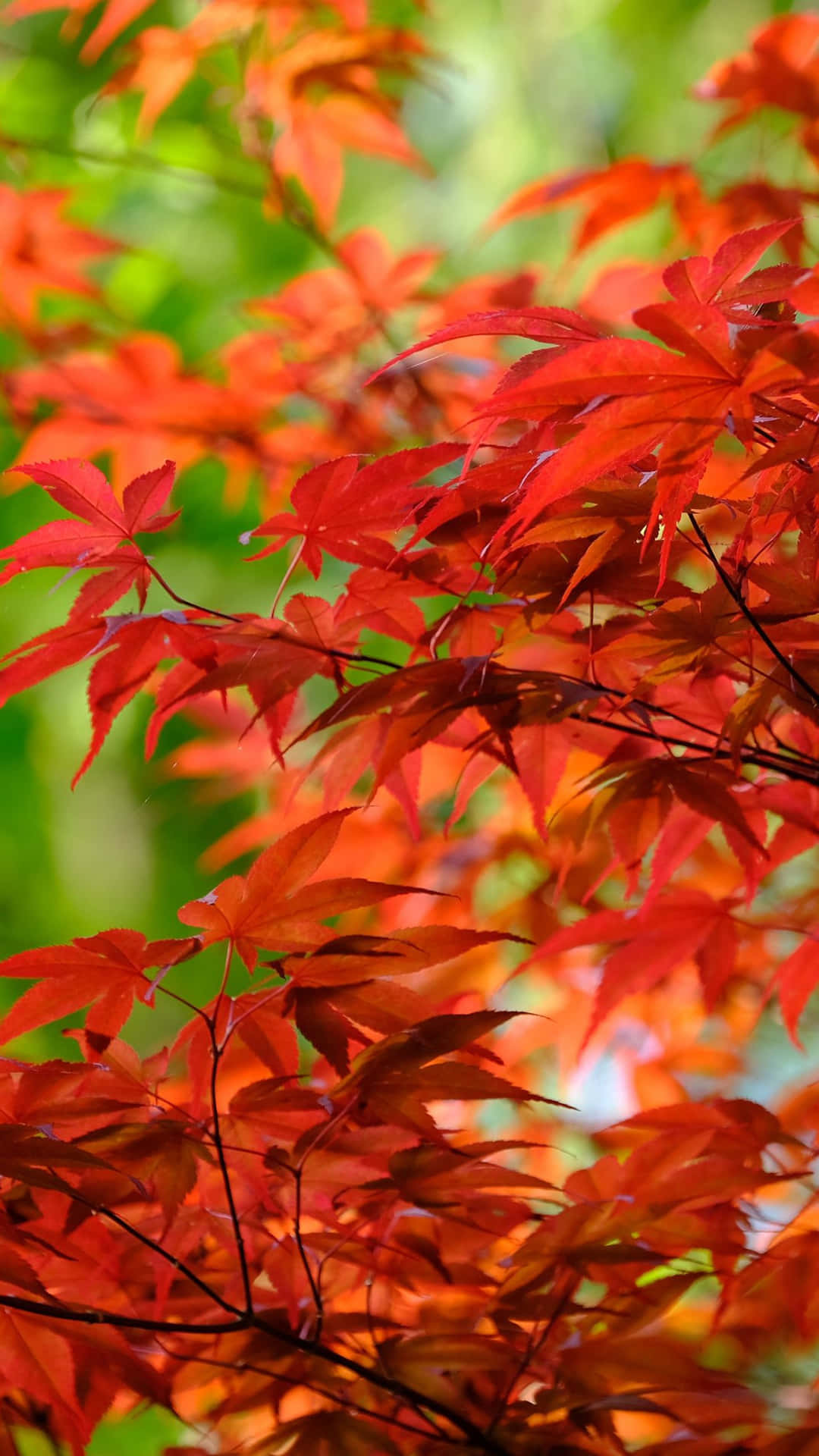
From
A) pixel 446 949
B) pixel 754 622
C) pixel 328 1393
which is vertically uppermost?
pixel 754 622

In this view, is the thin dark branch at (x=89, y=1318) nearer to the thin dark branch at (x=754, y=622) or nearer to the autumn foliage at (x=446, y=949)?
the autumn foliage at (x=446, y=949)

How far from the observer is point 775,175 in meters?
2.79

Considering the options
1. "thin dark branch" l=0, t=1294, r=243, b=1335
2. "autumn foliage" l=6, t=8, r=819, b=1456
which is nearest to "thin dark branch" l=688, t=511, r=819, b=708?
"autumn foliage" l=6, t=8, r=819, b=1456

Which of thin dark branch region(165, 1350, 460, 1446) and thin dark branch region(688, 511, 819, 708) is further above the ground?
thin dark branch region(688, 511, 819, 708)

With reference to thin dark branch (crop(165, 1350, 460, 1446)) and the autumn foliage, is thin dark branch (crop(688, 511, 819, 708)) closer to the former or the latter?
the autumn foliage

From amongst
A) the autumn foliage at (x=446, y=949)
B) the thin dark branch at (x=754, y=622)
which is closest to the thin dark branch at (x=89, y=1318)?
the autumn foliage at (x=446, y=949)

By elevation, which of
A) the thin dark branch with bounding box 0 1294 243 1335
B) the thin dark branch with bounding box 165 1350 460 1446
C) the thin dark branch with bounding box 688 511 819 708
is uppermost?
the thin dark branch with bounding box 688 511 819 708

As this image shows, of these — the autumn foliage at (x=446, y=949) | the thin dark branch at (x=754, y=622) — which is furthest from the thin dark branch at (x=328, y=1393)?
the thin dark branch at (x=754, y=622)

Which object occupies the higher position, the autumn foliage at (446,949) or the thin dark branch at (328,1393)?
the autumn foliage at (446,949)

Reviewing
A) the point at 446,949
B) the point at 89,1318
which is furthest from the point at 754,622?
the point at 89,1318

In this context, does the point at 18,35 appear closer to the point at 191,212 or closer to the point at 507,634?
the point at 191,212

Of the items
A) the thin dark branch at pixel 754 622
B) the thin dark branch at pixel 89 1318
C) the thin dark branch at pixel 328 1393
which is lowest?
the thin dark branch at pixel 328 1393

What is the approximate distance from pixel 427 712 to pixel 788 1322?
23.2 inches

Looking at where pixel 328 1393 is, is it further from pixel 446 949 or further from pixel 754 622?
pixel 754 622
